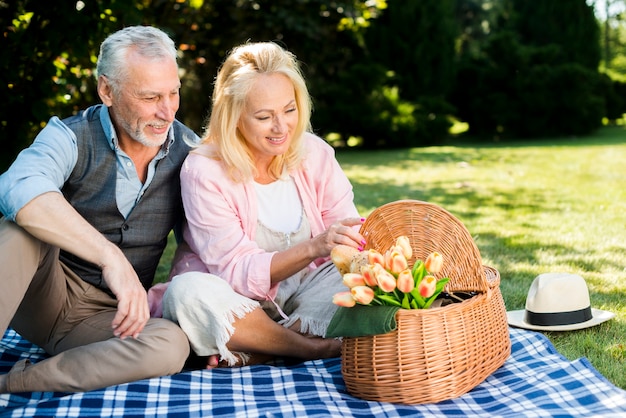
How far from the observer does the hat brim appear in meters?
3.28

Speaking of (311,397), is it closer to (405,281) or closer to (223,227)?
(405,281)

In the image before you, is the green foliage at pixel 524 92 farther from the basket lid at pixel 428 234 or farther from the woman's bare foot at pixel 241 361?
the woman's bare foot at pixel 241 361

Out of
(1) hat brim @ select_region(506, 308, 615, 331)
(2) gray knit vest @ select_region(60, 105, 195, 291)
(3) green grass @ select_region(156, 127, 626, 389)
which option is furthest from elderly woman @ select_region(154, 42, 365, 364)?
(3) green grass @ select_region(156, 127, 626, 389)

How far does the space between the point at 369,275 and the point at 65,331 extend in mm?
1359

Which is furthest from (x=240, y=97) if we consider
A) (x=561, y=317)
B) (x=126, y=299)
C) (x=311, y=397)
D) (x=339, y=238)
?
(x=561, y=317)

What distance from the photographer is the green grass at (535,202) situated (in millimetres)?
3896

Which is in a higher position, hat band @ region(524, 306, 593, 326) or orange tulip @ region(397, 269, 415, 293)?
orange tulip @ region(397, 269, 415, 293)

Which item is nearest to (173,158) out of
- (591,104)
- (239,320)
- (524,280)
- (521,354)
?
(239,320)

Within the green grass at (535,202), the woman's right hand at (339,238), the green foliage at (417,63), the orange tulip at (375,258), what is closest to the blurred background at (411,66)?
the green foliage at (417,63)

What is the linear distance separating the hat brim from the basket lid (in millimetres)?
660

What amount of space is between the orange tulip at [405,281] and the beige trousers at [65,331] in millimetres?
931

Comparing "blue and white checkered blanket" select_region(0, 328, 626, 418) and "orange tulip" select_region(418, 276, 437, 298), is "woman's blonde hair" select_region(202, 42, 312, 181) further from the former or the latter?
"orange tulip" select_region(418, 276, 437, 298)

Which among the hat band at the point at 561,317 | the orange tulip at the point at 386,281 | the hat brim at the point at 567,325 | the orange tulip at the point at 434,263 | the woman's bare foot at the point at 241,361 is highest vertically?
the orange tulip at the point at 434,263

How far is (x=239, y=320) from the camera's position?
9.69 feet
